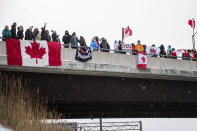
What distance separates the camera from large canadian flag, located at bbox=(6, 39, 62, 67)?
42.7ft

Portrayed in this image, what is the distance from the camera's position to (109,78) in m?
15.8

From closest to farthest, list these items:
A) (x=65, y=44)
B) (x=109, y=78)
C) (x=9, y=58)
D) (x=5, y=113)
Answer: (x=5, y=113) < (x=9, y=58) < (x=65, y=44) < (x=109, y=78)

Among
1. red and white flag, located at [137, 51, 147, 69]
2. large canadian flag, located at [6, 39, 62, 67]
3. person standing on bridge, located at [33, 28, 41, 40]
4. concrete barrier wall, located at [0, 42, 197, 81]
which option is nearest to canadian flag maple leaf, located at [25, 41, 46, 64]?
large canadian flag, located at [6, 39, 62, 67]

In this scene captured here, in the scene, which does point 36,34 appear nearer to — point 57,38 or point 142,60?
point 57,38

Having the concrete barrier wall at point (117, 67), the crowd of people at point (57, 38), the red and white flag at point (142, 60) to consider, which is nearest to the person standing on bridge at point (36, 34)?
the crowd of people at point (57, 38)

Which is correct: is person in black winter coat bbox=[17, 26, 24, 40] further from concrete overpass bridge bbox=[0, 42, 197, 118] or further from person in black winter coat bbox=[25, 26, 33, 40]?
concrete overpass bridge bbox=[0, 42, 197, 118]

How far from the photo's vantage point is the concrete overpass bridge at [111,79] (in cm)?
1415

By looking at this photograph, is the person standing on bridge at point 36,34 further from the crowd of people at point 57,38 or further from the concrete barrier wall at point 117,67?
the concrete barrier wall at point 117,67

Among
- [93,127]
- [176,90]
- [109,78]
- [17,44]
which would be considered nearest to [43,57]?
[17,44]

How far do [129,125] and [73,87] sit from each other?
1095 cm

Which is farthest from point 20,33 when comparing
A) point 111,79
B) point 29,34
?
point 111,79

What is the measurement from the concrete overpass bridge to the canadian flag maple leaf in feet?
2.18

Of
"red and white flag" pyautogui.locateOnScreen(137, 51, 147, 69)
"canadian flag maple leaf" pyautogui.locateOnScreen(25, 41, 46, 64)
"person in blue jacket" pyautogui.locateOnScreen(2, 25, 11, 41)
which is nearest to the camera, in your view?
"canadian flag maple leaf" pyautogui.locateOnScreen(25, 41, 46, 64)

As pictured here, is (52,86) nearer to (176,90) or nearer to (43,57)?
(43,57)
